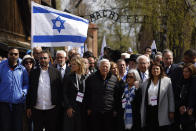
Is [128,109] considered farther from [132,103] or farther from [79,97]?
[79,97]

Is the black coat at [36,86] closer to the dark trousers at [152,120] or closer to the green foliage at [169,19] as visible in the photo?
the dark trousers at [152,120]

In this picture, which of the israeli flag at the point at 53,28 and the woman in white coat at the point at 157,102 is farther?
the israeli flag at the point at 53,28

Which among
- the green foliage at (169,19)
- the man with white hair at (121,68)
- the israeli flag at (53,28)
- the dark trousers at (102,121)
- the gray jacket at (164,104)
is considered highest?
the green foliage at (169,19)

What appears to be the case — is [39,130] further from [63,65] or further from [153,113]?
[153,113]

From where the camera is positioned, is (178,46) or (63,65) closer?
(63,65)

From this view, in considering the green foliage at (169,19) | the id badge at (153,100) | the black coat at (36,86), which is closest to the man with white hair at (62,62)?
the black coat at (36,86)

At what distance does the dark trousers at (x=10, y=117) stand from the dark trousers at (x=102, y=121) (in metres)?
1.56

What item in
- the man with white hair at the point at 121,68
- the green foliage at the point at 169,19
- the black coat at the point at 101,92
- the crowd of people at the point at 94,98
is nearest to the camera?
the crowd of people at the point at 94,98

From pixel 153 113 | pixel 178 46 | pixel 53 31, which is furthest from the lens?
pixel 178 46

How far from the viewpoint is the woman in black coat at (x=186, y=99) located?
679 centimetres

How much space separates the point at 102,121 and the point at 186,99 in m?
1.81

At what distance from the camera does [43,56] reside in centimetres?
722

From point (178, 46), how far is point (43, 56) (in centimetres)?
1354

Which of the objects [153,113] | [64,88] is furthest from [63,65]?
[153,113]
